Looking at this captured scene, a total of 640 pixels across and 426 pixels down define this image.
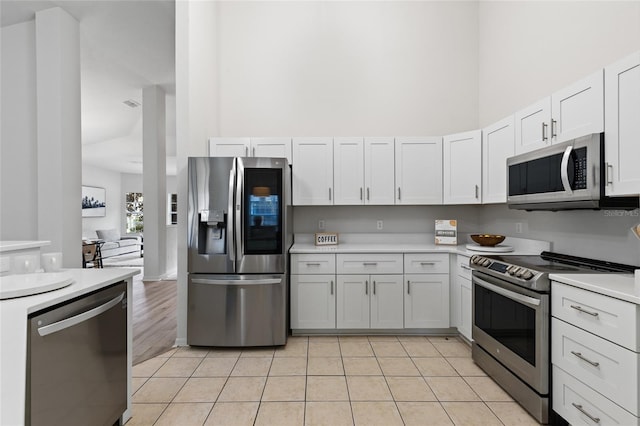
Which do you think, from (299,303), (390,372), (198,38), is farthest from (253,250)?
(198,38)

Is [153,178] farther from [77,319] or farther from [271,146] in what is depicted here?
[77,319]

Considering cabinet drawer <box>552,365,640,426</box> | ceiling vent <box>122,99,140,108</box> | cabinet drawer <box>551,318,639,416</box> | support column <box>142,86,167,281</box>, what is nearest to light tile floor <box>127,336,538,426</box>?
cabinet drawer <box>552,365,640,426</box>

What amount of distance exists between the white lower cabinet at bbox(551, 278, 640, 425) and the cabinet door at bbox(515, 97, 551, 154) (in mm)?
1127

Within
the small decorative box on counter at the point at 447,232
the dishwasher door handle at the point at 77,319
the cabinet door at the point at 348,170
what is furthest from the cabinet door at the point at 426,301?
the dishwasher door handle at the point at 77,319

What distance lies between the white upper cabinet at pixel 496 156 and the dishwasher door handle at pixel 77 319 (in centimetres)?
307

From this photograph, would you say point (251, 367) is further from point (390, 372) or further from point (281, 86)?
point (281, 86)

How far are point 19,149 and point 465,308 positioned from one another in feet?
16.8

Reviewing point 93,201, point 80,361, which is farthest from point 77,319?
point 93,201

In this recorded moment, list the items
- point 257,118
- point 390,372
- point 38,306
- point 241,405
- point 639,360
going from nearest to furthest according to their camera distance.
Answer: point 38,306, point 639,360, point 241,405, point 390,372, point 257,118

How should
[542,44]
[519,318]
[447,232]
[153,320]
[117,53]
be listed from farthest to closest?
[117,53], [153,320], [447,232], [542,44], [519,318]

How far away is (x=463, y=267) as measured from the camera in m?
3.19

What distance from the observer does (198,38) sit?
3439 mm

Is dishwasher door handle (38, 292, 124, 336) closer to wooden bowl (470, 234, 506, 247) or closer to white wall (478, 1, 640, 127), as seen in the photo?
wooden bowl (470, 234, 506, 247)

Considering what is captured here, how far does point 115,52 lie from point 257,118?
246cm
